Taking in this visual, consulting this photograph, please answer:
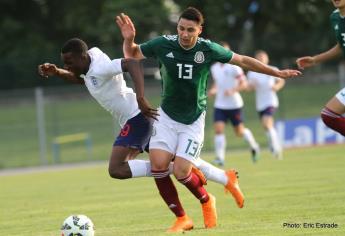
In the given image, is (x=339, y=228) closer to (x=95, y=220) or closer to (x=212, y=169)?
(x=212, y=169)

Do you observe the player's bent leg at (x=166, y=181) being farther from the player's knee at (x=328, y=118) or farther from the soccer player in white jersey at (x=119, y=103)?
the player's knee at (x=328, y=118)

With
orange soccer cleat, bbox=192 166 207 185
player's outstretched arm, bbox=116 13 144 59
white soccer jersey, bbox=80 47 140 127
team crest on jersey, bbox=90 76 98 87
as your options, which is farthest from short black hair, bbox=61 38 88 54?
orange soccer cleat, bbox=192 166 207 185

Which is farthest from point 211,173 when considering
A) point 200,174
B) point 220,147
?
point 220,147

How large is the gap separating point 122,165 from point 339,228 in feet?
8.72

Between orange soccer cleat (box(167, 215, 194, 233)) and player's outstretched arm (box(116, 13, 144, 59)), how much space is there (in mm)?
1858

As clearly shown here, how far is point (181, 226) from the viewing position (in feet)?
31.9

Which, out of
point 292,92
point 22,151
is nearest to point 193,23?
point 22,151

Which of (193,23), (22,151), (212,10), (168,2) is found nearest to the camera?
(193,23)

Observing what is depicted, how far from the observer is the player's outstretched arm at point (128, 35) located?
10.0 metres

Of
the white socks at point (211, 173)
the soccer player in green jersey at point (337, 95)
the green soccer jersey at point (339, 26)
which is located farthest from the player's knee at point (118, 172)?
the green soccer jersey at point (339, 26)

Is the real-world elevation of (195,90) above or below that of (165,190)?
above

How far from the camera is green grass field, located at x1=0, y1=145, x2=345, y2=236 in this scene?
1004cm

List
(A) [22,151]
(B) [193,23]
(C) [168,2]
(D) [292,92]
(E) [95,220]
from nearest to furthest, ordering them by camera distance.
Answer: (B) [193,23], (E) [95,220], (A) [22,151], (D) [292,92], (C) [168,2]

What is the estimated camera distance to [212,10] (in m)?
44.5
